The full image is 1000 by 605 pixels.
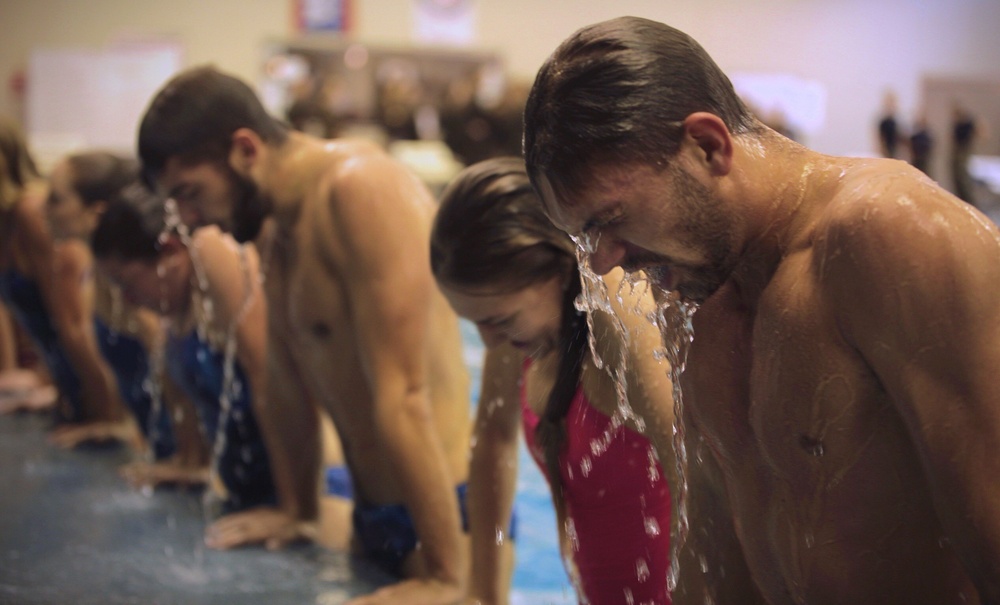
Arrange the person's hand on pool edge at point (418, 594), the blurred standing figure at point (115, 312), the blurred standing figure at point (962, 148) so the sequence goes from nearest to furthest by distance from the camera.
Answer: the person's hand on pool edge at point (418, 594) → the blurred standing figure at point (115, 312) → the blurred standing figure at point (962, 148)

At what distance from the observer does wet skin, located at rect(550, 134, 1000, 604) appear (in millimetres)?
1142

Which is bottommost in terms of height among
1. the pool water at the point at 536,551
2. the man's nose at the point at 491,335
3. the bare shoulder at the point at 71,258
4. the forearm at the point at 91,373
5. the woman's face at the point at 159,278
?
the pool water at the point at 536,551

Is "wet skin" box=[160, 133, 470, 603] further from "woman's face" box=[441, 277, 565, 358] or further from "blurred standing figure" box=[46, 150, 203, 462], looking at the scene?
"blurred standing figure" box=[46, 150, 203, 462]

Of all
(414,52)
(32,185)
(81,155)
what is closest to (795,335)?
(81,155)

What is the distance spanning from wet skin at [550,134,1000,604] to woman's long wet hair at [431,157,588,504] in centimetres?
51

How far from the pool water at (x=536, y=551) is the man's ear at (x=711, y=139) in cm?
201

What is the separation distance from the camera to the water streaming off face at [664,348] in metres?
1.51

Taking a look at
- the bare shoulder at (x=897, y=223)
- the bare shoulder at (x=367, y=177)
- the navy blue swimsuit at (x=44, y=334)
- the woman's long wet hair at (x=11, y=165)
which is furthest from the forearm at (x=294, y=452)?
the woman's long wet hair at (x=11, y=165)

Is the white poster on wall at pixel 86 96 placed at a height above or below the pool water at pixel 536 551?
above

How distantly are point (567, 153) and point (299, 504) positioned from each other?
267 cm

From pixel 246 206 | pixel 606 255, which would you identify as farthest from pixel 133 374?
pixel 606 255

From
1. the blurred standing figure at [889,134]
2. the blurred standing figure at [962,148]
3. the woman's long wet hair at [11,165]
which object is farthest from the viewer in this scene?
the blurred standing figure at [889,134]

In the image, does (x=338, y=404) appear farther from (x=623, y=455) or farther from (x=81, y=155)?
(x=81, y=155)

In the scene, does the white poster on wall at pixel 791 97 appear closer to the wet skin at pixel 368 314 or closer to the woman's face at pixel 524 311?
the wet skin at pixel 368 314
